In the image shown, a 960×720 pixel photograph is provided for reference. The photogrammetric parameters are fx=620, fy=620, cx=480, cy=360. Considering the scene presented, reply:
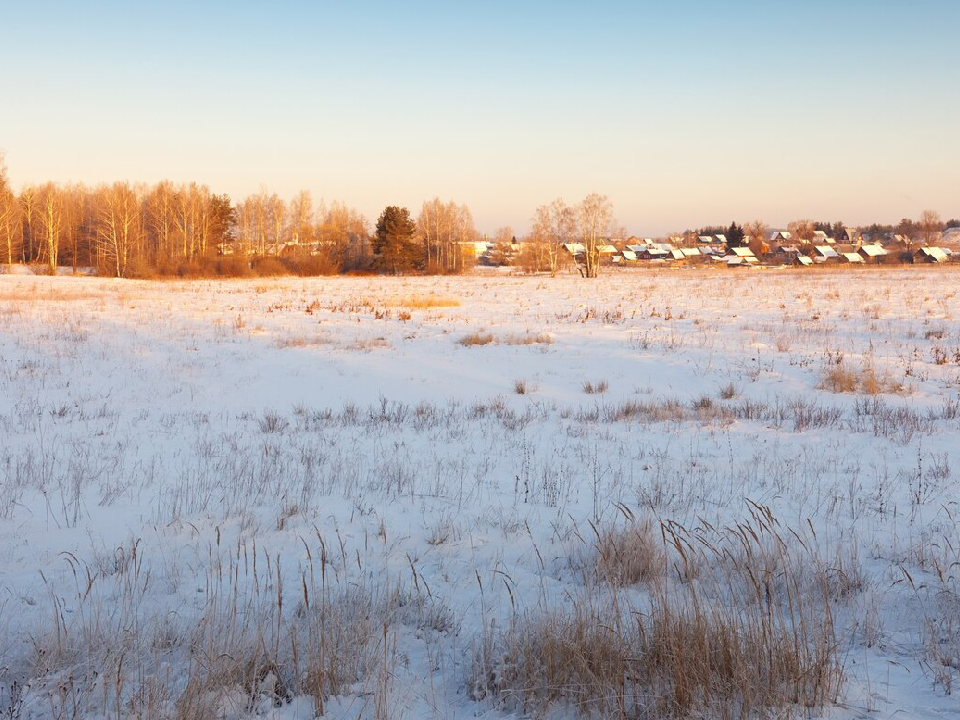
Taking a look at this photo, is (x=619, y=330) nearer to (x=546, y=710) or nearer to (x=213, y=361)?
(x=213, y=361)

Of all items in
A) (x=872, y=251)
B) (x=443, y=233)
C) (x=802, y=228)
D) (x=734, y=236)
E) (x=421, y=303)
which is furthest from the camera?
(x=802, y=228)

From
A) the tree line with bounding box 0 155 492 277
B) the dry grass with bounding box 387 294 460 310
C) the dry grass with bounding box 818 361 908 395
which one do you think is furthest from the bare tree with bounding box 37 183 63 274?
the dry grass with bounding box 818 361 908 395

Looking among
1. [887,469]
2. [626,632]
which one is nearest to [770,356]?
[887,469]

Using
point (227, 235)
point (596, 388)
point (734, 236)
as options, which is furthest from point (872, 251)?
point (596, 388)

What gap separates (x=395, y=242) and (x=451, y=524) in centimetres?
6556

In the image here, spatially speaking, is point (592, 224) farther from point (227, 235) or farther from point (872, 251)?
point (872, 251)

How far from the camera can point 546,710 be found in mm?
2518

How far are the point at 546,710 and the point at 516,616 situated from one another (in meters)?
0.58

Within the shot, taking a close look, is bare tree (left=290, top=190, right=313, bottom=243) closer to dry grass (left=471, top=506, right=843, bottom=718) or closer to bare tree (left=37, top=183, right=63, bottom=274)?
bare tree (left=37, top=183, right=63, bottom=274)

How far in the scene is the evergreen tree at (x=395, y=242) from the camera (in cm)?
6781

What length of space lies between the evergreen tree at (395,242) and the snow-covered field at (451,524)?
55.6 metres

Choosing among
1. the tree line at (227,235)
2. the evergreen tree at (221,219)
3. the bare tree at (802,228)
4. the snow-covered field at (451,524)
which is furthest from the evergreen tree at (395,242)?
the bare tree at (802,228)

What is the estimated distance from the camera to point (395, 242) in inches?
2680

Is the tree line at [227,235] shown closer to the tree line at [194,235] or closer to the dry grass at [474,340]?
the tree line at [194,235]
